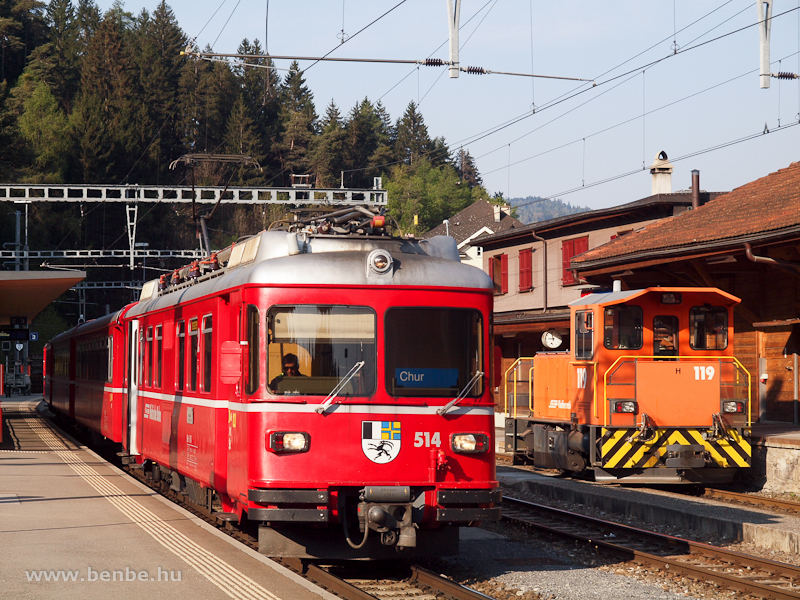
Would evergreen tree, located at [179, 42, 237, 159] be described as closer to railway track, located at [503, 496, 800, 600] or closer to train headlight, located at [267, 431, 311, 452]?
railway track, located at [503, 496, 800, 600]

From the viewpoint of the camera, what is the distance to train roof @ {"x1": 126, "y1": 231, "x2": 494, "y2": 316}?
28.8ft

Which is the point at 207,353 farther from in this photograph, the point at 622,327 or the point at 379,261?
the point at 622,327

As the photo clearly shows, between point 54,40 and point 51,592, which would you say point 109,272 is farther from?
point 51,592

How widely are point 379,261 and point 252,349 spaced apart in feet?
4.47

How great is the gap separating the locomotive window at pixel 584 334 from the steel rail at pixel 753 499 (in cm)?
298

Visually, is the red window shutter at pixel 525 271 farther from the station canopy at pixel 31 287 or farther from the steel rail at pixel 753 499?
the steel rail at pixel 753 499

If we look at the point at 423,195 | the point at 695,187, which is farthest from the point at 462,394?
the point at 423,195

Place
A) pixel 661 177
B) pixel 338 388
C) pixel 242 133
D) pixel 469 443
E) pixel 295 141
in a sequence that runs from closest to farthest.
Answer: pixel 338 388 → pixel 469 443 → pixel 661 177 → pixel 242 133 → pixel 295 141

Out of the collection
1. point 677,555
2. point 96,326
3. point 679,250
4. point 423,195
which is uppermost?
point 423,195

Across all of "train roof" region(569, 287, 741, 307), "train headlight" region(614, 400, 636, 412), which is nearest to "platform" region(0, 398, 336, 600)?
"train headlight" region(614, 400, 636, 412)

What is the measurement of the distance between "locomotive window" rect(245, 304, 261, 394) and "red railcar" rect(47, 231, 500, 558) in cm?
2

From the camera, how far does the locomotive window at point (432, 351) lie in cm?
873

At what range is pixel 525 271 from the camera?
3591 cm

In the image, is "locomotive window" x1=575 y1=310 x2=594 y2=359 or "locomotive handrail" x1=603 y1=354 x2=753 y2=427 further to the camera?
"locomotive window" x1=575 y1=310 x2=594 y2=359
